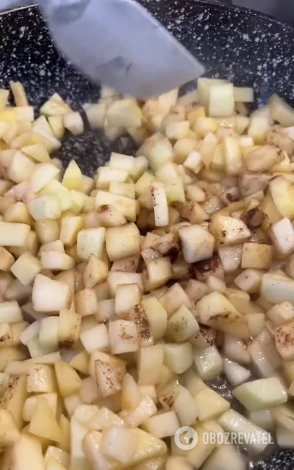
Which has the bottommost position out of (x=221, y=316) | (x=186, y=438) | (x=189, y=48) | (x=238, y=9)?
(x=186, y=438)

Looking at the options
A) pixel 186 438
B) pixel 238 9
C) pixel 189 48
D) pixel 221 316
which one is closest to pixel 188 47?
pixel 189 48

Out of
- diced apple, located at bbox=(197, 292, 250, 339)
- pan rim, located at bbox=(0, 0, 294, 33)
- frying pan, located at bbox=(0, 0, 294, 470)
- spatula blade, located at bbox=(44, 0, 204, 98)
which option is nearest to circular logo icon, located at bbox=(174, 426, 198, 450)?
diced apple, located at bbox=(197, 292, 250, 339)

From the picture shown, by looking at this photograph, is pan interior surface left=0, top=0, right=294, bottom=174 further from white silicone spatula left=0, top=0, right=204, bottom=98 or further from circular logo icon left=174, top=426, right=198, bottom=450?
circular logo icon left=174, top=426, right=198, bottom=450

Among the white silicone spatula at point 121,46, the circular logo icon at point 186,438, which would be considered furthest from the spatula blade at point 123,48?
the circular logo icon at point 186,438

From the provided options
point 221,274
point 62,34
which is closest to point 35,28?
point 62,34

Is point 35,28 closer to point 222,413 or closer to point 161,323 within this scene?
point 161,323

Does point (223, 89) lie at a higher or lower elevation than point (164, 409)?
higher

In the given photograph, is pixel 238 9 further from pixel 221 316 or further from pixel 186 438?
pixel 186 438
